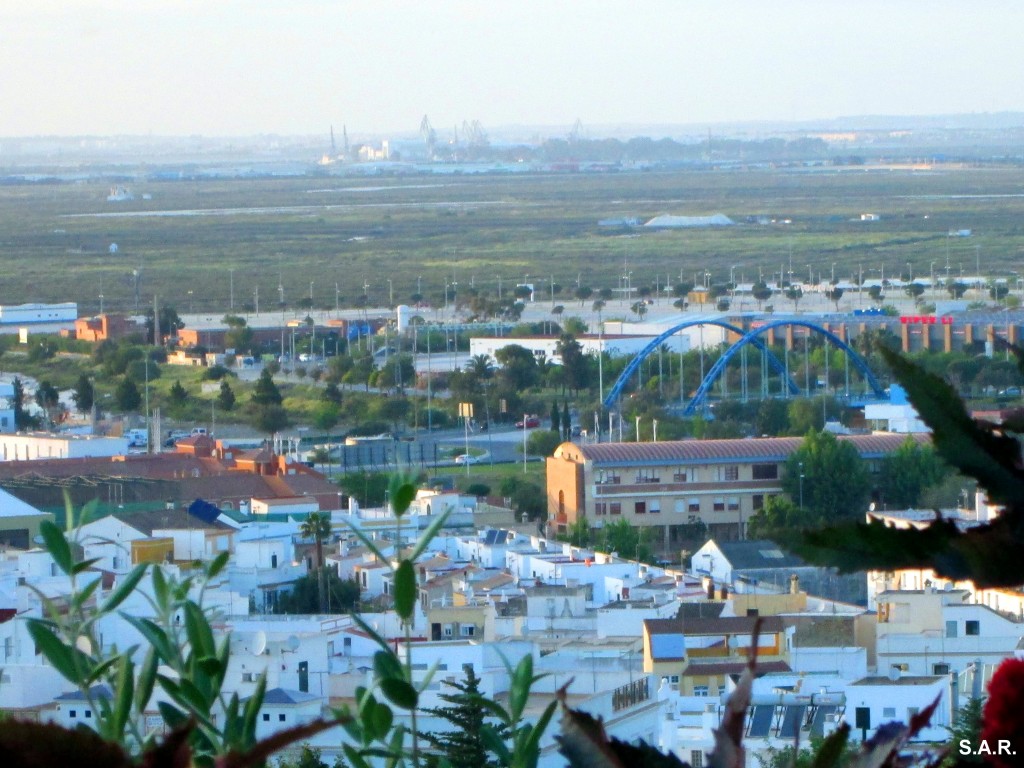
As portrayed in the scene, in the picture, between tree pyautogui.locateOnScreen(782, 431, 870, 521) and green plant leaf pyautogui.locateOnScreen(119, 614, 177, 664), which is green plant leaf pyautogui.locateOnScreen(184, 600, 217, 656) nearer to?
green plant leaf pyautogui.locateOnScreen(119, 614, 177, 664)

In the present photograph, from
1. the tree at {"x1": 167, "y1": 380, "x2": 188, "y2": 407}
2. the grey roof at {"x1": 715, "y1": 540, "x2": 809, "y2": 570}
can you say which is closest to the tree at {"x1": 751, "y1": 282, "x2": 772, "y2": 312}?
the tree at {"x1": 167, "y1": 380, "x2": 188, "y2": 407}

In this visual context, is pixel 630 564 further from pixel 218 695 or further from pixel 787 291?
pixel 787 291

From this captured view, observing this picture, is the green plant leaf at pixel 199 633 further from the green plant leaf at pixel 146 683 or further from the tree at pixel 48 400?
the tree at pixel 48 400

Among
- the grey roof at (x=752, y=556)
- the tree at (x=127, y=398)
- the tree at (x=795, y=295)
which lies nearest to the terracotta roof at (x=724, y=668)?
the grey roof at (x=752, y=556)

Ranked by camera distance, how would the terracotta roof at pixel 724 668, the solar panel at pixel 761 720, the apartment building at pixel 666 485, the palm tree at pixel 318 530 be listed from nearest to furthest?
the solar panel at pixel 761 720 < the terracotta roof at pixel 724 668 < the palm tree at pixel 318 530 < the apartment building at pixel 666 485

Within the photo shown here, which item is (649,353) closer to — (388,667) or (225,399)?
(225,399)

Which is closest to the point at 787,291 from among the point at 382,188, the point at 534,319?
the point at 534,319
